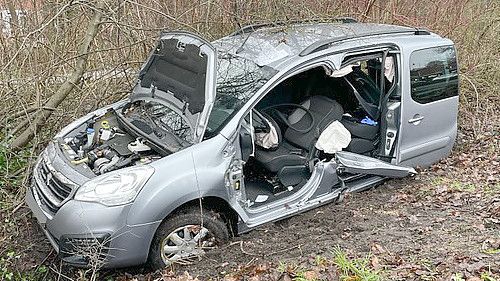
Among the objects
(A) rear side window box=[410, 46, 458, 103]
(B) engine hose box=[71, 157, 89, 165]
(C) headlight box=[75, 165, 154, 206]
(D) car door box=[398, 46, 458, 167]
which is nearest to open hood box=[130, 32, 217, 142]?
(C) headlight box=[75, 165, 154, 206]

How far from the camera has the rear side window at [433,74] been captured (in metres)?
5.87

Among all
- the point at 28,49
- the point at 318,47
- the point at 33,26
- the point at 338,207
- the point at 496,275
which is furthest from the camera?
the point at 33,26

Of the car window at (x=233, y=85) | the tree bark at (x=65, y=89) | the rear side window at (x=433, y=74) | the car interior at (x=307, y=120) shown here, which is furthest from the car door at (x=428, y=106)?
the tree bark at (x=65, y=89)

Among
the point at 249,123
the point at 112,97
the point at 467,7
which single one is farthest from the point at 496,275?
the point at 467,7

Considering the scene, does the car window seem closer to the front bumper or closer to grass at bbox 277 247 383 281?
the front bumper

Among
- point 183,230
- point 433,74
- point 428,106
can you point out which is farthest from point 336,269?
point 433,74

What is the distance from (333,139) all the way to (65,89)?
10.8 ft

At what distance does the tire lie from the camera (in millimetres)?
4355

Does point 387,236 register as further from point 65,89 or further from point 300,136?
point 65,89

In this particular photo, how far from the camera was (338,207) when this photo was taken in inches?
218

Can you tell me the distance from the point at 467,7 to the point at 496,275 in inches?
296

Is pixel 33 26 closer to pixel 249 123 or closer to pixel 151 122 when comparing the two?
pixel 151 122

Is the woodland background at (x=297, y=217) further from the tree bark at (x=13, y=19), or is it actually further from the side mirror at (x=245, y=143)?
the side mirror at (x=245, y=143)

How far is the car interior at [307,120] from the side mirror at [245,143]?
20 cm
